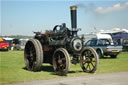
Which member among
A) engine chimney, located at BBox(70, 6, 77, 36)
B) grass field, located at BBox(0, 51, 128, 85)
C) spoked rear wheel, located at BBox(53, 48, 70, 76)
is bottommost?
grass field, located at BBox(0, 51, 128, 85)

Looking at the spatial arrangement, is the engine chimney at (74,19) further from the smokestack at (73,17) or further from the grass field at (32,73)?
the grass field at (32,73)

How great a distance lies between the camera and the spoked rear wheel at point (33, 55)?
10178 mm

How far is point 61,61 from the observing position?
9.46 meters

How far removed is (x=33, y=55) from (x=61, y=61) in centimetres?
209

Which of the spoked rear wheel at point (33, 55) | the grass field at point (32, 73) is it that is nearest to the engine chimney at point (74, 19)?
the spoked rear wheel at point (33, 55)

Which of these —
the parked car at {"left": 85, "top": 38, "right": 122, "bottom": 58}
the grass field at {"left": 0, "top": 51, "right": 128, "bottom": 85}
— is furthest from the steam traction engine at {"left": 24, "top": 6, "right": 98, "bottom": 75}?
the parked car at {"left": 85, "top": 38, "right": 122, "bottom": 58}

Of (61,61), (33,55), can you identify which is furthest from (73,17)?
(33,55)

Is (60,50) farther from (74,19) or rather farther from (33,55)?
(33,55)

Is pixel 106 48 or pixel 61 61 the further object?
pixel 106 48

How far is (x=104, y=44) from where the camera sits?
63.3 ft

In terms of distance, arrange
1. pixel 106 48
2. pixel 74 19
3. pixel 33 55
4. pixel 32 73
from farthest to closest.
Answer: pixel 106 48, pixel 33 55, pixel 74 19, pixel 32 73

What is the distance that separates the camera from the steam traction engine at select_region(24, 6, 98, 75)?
9.72 metres

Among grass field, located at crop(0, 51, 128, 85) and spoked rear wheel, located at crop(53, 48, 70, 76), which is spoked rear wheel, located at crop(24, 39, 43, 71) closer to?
grass field, located at crop(0, 51, 128, 85)

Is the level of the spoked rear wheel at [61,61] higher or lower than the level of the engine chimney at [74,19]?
lower
